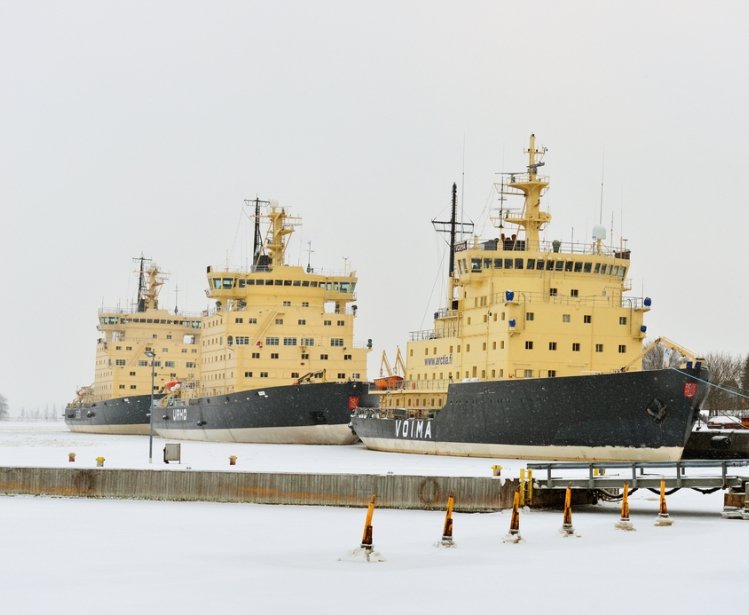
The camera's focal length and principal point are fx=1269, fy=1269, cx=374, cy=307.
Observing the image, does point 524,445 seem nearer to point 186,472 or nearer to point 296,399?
point 186,472

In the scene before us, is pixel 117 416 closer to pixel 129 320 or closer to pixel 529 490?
pixel 129 320

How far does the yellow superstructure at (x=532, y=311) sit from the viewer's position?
44156 millimetres

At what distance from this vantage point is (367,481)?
2628 centimetres

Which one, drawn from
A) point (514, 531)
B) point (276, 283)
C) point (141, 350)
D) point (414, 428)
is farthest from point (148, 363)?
point (514, 531)

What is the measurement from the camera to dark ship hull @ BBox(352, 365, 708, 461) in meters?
37.5

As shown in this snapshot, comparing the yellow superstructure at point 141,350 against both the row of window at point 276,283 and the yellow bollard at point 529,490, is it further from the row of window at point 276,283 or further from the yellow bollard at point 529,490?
the yellow bollard at point 529,490

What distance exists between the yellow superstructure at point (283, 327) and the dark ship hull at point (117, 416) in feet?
59.1

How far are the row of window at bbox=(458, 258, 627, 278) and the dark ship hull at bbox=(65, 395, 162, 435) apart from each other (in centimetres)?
4241

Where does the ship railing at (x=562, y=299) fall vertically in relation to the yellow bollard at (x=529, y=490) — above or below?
above

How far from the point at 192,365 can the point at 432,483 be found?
67.3m

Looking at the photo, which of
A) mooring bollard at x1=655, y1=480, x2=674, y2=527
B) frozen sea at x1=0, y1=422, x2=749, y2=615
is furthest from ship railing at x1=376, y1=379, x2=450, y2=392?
mooring bollard at x1=655, y1=480, x2=674, y2=527

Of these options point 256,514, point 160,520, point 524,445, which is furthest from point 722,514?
point 524,445

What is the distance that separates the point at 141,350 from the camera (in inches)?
3612

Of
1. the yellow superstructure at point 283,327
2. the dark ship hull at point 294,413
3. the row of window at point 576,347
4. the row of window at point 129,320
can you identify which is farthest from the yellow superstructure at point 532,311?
the row of window at point 129,320
